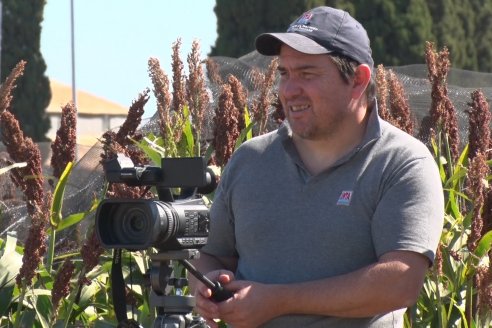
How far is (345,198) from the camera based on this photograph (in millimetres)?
3443

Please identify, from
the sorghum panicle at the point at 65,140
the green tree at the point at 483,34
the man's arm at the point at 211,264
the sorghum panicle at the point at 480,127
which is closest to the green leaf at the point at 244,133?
the sorghum panicle at the point at 65,140

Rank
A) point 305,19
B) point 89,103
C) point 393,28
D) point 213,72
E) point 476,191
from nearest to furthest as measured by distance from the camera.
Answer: point 305,19, point 476,191, point 213,72, point 393,28, point 89,103

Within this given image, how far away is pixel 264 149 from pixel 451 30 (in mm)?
17387

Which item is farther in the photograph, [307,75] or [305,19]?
[305,19]

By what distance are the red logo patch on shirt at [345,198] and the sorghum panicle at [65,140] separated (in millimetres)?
1763

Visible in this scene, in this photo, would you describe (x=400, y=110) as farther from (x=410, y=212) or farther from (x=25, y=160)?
(x=410, y=212)

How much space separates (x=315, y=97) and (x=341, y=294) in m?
0.54

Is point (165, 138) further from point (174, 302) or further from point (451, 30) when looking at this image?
point (451, 30)

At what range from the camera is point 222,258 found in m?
3.75

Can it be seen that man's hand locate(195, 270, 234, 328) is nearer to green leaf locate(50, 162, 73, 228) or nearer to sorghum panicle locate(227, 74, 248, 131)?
green leaf locate(50, 162, 73, 228)

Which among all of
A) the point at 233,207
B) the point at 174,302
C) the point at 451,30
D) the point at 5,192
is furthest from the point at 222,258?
the point at 451,30

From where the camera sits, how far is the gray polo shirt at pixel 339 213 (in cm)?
339

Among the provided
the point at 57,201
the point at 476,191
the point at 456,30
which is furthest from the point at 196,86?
the point at 456,30

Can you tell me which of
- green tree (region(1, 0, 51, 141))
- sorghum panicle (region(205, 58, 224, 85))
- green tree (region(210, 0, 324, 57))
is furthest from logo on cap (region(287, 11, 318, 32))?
green tree (region(1, 0, 51, 141))
